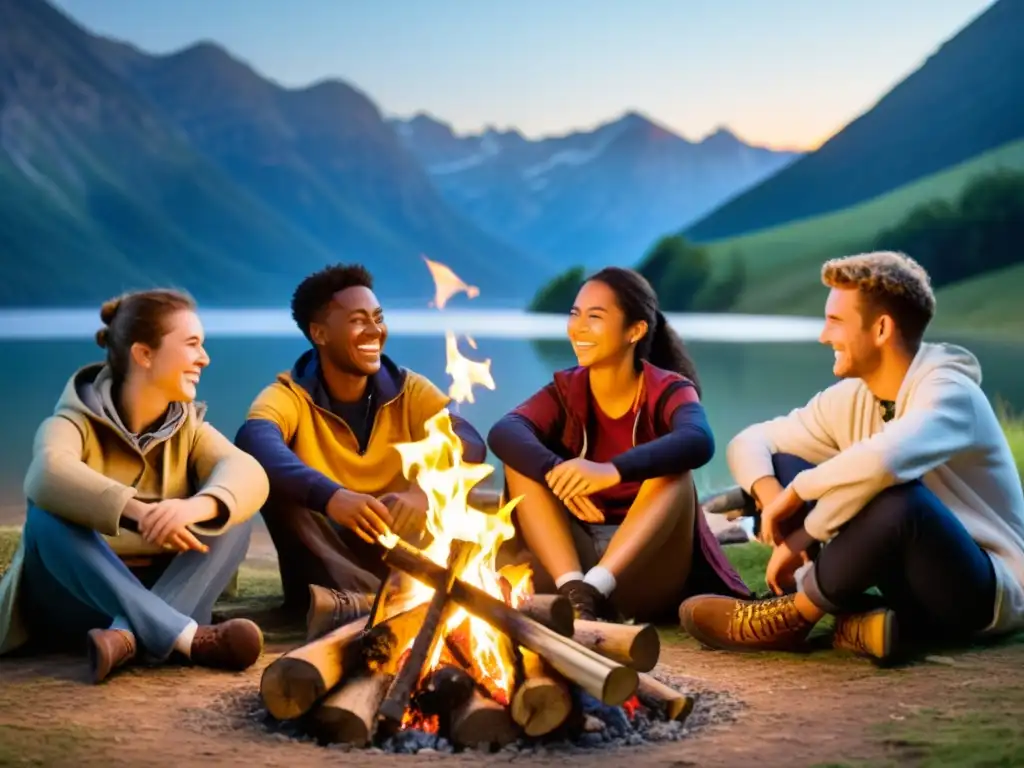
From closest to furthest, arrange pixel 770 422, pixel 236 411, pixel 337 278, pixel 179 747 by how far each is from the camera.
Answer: pixel 179 747 < pixel 770 422 < pixel 337 278 < pixel 236 411

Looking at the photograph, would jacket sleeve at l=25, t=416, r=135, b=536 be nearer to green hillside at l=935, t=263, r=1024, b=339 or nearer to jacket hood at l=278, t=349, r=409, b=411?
jacket hood at l=278, t=349, r=409, b=411

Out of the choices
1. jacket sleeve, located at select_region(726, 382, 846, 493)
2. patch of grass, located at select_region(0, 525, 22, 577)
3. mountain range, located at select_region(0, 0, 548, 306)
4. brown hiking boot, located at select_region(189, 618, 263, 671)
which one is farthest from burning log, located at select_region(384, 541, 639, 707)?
mountain range, located at select_region(0, 0, 548, 306)

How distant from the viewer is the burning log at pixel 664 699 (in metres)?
3.45

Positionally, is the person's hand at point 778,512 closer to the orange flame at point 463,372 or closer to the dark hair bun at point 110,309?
the orange flame at point 463,372

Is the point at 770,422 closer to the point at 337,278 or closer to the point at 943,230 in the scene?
the point at 337,278

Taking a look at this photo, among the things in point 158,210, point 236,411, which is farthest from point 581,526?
point 158,210

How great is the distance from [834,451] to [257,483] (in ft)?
6.37

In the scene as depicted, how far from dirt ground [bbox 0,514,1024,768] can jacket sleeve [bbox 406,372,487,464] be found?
3.82ft

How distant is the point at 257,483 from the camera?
14.2 feet

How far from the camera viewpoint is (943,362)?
13.7ft

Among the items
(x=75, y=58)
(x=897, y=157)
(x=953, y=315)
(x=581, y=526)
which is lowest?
(x=581, y=526)

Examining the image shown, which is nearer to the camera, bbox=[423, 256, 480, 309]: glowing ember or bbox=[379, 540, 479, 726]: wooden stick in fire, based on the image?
bbox=[379, 540, 479, 726]: wooden stick in fire

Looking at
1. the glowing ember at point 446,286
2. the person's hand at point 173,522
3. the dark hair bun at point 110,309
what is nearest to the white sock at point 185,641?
the person's hand at point 173,522

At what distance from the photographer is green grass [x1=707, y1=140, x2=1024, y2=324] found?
16266 millimetres
